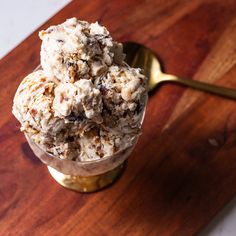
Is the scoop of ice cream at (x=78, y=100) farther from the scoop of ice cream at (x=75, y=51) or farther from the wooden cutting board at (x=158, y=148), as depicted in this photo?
the wooden cutting board at (x=158, y=148)

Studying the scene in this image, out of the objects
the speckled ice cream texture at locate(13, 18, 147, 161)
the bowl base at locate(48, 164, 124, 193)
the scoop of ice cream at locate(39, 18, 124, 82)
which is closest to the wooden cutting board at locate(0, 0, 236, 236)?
the bowl base at locate(48, 164, 124, 193)

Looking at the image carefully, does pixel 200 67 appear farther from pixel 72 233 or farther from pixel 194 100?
pixel 72 233

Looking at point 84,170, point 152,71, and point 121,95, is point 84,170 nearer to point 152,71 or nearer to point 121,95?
point 121,95

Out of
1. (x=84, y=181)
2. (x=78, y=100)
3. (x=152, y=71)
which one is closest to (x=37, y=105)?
(x=78, y=100)

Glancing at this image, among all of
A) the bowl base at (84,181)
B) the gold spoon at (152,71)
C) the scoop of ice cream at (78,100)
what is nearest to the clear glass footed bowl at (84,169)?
the bowl base at (84,181)

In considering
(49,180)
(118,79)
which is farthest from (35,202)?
(118,79)

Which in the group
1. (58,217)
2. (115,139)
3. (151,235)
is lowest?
(151,235)

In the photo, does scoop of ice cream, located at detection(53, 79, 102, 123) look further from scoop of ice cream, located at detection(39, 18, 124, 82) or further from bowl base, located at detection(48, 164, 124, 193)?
bowl base, located at detection(48, 164, 124, 193)
